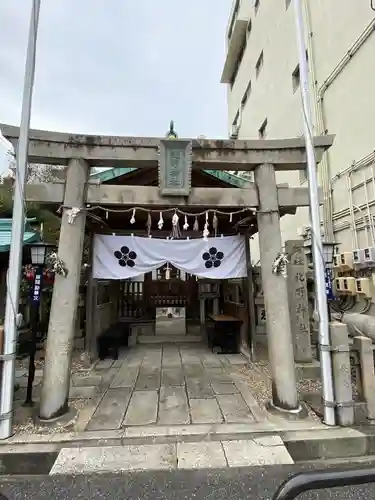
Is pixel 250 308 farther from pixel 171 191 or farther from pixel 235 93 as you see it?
pixel 235 93

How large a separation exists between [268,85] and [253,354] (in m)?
12.5

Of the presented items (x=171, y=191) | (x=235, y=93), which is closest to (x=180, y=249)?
(x=171, y=191)

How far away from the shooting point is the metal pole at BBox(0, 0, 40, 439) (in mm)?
4258

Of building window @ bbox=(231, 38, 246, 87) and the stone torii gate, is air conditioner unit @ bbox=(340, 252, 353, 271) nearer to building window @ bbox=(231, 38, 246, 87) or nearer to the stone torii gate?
the stone torii gate

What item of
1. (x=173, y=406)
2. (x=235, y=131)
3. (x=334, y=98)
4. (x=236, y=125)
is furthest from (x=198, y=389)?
(x=236, y=125)

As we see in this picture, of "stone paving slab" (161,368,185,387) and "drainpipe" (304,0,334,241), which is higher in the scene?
"drainpipe" (304,0,334,241)

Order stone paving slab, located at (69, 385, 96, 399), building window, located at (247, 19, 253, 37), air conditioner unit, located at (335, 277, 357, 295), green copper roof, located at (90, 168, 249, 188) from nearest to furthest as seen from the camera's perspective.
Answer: stone paving slab, located at (69, 385, 96, 399), green copper roof, located at (90, 168, 249, 188), air conditioner unit, located at (335, 277, 357, 295), building window, located at (247, 19, 253, 37)

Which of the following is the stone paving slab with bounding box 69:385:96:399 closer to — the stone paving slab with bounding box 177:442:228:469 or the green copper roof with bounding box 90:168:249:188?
the stone paving slab with bounding box 177:442:228:469

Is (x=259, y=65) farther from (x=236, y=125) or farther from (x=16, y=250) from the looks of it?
(x=16, y=250)

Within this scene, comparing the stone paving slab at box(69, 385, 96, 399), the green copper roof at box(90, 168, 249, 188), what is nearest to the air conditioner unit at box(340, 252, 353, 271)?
the green copper roof at box(90, 168, 249, 188)

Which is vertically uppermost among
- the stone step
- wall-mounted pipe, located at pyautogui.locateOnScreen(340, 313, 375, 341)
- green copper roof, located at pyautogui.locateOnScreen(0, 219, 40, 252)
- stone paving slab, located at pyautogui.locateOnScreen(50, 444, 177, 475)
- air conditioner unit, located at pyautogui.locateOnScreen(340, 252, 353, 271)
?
green copper roof, located at pyautogui.locateOnScreen(0, 219, 40, 252)

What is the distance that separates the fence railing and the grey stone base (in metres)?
3.31

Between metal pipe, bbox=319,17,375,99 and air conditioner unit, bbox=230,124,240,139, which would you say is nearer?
metal pipe, bbox=319,17,375,99

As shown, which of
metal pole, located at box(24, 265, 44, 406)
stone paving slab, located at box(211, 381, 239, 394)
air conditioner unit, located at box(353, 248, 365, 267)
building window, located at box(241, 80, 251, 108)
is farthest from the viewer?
building window, located at box(241, 80, 251, 108)
